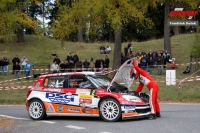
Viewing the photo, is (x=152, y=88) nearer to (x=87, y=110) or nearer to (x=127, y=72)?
(x=127, y=72)

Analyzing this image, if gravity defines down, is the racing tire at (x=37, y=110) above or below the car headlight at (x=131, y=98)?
below

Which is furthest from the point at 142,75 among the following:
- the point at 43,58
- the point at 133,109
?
the point at 43,58

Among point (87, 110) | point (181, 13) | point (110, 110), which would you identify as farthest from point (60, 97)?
point (181, 13)

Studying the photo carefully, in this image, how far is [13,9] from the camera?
78.1 ft

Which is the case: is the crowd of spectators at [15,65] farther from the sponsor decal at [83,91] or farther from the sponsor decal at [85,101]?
the sponsor decal at [85,101]

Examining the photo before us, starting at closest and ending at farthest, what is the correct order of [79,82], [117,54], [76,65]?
[79,82], [76,65], [117,54]

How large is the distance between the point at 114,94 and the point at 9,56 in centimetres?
3031

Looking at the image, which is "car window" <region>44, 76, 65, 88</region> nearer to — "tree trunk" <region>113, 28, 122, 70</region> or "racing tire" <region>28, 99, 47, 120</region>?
"racing tire" <region>28, 99, 47, 120</region>

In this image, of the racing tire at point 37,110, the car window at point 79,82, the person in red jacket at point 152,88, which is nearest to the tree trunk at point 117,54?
the person in red jacket at point 152,88

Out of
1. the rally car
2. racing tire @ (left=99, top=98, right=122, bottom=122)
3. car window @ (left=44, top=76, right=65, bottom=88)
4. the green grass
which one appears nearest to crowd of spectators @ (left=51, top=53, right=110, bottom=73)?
the green grass

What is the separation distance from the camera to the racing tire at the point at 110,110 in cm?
1189

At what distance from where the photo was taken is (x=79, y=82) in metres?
12.9

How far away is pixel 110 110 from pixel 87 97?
916 millimetres

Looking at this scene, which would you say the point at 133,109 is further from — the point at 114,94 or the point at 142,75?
the point at 142,75
